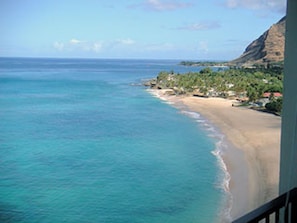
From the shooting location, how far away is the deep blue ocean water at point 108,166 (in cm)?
623

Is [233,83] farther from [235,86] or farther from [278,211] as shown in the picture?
[278,211]

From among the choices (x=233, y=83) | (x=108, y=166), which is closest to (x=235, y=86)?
(x=233, y=83)

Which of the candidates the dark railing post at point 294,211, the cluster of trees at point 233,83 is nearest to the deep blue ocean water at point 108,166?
the cluster of trees at point 233,83

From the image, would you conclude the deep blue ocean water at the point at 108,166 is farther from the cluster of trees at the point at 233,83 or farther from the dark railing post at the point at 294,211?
the dark railing post at the point at 294,211

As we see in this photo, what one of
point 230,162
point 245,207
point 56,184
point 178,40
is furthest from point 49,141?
point 178,40

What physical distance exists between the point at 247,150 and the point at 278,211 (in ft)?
28.1

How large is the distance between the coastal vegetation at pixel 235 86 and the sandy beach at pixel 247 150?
0.76 m

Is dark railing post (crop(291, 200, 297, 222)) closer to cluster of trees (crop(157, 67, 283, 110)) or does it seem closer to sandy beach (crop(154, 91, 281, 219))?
sandy beach (crop(154, 91, 281, 219))

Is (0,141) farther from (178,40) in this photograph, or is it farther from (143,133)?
(178,40)

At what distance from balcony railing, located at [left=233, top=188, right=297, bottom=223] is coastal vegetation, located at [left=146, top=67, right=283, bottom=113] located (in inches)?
495

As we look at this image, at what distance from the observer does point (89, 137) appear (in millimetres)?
11453

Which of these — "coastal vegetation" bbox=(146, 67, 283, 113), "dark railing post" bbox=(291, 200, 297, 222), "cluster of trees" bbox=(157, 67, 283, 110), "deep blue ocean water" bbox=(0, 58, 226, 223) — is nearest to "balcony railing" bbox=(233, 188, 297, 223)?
"dark railing post" bbox=(291, 200, 297, 222)

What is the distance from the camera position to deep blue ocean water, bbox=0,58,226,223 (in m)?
6.23

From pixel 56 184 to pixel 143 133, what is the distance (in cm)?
422
